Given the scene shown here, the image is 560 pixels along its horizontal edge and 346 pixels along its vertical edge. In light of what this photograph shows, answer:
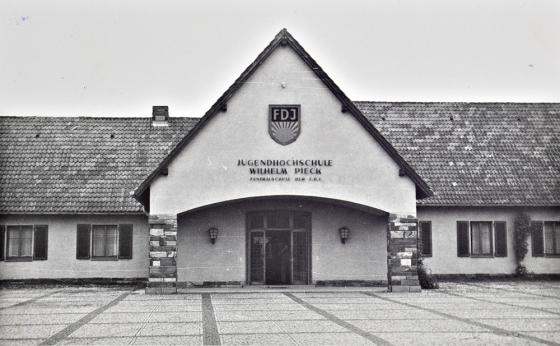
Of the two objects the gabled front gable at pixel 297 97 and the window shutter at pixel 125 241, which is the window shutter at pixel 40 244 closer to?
Answer: the window shutter at pixel 125 241

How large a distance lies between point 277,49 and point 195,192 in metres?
4.91

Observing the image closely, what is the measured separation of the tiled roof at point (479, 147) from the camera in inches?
998

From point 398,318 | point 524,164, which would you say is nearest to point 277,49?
point 398,318

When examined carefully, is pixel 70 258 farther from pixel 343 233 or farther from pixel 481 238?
pixel 481 238

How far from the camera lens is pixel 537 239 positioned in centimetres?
2555

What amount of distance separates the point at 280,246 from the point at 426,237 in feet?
18.3

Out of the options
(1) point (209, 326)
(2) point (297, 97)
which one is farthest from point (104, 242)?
(1) point (209, 326)

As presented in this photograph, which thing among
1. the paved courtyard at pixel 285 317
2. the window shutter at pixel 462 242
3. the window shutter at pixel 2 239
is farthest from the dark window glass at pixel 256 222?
the window shutter at pixel 2 239

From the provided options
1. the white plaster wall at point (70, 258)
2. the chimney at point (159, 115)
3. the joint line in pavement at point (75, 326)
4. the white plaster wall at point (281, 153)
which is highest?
the chimney at point (159, 115)

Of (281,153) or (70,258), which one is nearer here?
(281,153)

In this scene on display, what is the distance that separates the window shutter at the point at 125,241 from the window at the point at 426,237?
10313 millimetres

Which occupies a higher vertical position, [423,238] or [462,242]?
[423,238]

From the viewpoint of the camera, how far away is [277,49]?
2091 centimetres

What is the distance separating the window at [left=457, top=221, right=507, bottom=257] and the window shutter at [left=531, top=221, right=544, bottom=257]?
3.40 feet
